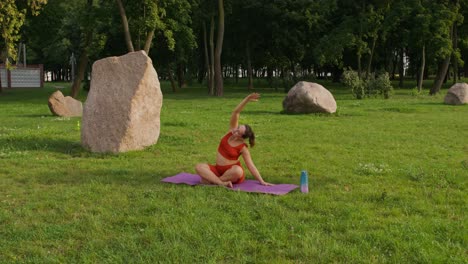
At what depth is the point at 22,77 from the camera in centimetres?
6134

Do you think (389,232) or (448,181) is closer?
(389,232)

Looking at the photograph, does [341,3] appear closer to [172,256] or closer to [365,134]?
[365,134]

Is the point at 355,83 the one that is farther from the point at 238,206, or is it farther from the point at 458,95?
the point at 238,206

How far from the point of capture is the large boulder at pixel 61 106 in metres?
20.6

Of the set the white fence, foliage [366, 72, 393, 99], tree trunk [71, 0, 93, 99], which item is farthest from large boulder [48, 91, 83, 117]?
the white fence

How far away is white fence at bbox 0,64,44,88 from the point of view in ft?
196

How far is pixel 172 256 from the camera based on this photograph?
5.16 meters

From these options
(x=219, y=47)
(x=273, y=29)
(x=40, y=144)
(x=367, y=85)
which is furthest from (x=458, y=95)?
(x=40, y=144)

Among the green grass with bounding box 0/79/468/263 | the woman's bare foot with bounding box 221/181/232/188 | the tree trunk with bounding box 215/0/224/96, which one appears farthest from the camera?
the tree trunk with bounding box 215/0/224/96

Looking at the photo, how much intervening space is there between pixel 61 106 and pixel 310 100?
420 inches

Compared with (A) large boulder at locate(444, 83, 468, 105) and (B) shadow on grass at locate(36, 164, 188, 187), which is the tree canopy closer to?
(A) large boulder at locate(444, 83, 468, 105)

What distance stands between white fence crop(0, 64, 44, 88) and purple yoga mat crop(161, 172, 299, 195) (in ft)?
187

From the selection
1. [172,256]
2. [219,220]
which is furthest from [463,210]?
[172,256]

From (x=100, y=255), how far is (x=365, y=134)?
10966 millimetres
